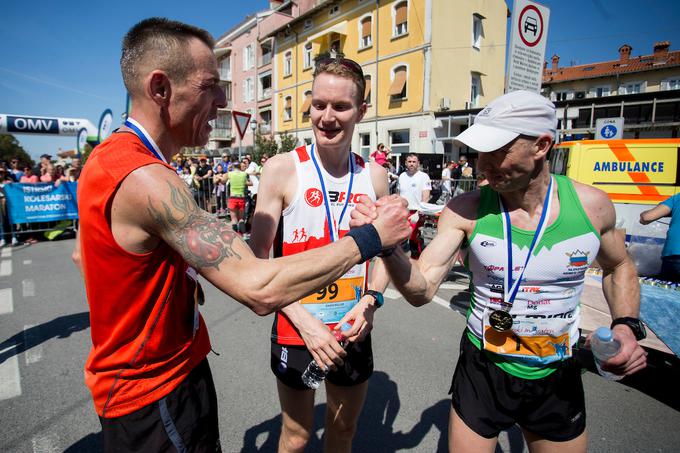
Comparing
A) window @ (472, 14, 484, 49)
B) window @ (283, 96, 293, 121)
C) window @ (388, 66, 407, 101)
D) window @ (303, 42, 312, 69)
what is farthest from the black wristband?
window @ (283, 96, 293, 121)

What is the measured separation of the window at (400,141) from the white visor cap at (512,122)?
20.4 meters

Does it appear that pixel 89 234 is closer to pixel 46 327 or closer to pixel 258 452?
pixel 258 452

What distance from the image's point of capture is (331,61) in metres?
1.99

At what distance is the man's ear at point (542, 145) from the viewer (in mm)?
1630

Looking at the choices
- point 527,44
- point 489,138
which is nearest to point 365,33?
point 527,44

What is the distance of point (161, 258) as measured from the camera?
4.32 feet

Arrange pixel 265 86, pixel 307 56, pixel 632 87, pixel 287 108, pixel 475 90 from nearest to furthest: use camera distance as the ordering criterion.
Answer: pixel 475 90 → pixel 307 56 → pixel 632 87 → pixel 287 108 → pixel 265 86

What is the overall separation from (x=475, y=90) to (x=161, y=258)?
2463 cm

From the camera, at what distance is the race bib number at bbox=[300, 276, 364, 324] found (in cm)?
197

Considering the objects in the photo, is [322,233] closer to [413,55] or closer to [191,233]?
[191,233]

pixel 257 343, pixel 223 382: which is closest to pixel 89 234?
pixel 223 382

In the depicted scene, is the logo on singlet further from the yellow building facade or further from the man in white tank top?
the yellow building facade

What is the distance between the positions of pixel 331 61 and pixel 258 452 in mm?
2573

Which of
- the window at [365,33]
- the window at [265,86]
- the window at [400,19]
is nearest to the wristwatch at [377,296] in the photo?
the window at [400,19]
